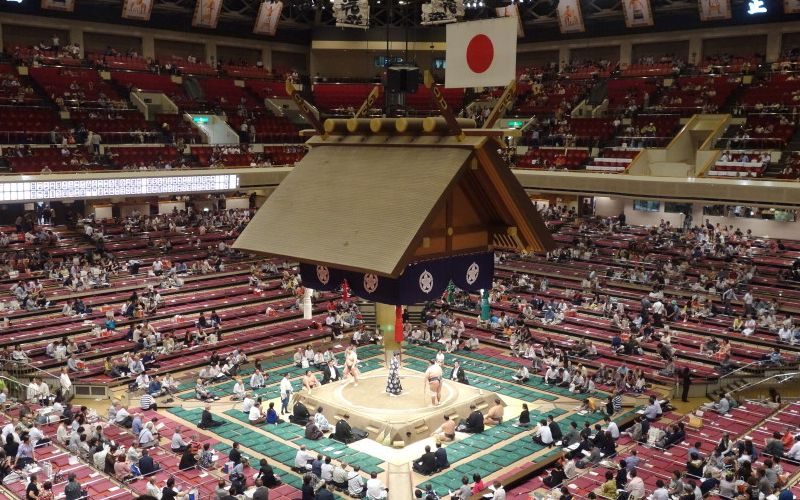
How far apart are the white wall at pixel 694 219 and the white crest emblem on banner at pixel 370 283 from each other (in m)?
22.1

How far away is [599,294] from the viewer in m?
22.9

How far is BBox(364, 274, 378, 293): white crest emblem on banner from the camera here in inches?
345

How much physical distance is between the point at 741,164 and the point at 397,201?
19.4 m

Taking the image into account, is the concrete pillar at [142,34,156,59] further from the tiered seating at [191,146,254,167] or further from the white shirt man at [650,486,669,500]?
the white shirt man at [650,486,669,500]

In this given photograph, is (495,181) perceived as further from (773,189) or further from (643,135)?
(643,135)

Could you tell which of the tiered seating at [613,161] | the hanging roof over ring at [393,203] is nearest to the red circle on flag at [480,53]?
the hanging roof over ring at [393,203]

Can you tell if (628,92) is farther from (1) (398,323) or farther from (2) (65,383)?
(1) (398,323)

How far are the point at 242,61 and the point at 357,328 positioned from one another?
69.2 ft

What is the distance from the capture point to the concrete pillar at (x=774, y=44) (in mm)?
30406

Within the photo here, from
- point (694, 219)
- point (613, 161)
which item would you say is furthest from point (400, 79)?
point (694, 219)

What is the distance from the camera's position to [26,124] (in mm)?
25203

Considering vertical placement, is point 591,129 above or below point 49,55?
below

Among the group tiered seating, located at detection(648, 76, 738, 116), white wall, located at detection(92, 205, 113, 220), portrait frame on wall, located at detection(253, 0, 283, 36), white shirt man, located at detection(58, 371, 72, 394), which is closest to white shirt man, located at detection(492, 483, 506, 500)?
white shirt man, located at detection(58, 371, 72, 394)

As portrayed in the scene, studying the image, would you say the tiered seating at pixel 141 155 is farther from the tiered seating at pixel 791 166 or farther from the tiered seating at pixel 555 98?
the tiered seating at pixel 791 166
